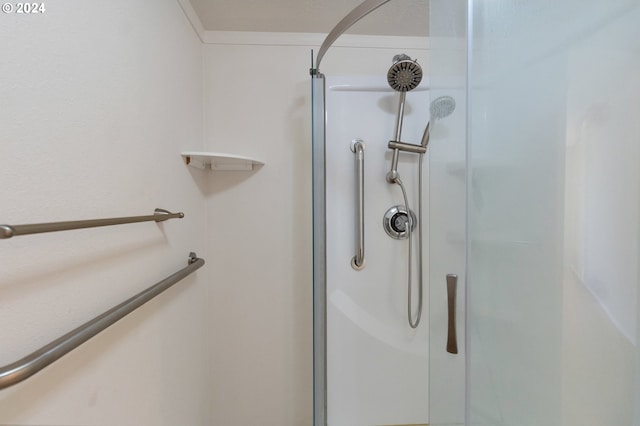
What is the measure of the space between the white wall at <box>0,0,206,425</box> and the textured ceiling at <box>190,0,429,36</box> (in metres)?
0.21

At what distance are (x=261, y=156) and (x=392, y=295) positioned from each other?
0.90 metres

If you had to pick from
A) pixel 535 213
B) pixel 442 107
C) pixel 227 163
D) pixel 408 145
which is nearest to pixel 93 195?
pixel 227 163

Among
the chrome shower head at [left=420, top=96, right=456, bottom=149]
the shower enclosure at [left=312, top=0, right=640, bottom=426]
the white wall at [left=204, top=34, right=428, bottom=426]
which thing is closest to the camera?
the shower enclosure at [left=312, top=0, right=640, bottom=426]

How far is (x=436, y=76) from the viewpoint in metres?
0.68

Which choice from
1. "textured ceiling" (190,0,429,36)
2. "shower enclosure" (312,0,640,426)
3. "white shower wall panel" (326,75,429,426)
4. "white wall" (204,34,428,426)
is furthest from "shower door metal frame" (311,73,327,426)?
"shower enclosure" (312,0,640,426)

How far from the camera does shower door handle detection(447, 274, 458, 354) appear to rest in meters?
0.63

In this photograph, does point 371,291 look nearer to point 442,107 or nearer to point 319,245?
point 319,245

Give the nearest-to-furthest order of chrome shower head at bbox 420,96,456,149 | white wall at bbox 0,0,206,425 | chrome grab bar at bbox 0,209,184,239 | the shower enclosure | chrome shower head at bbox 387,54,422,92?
chrome grab bar at bbox 0,209,184,239, white wall at bbox 0,0,206,425, the shower enclosure, chrome shower head at bbox 420,96,456,149, chrome shower head at bbox 387,54,422,92

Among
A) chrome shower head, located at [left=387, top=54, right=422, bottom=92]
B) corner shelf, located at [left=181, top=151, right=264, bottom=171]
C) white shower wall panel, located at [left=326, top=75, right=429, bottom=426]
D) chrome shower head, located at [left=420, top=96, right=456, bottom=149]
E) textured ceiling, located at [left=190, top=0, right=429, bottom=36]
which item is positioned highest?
textured ceiling, located at [left=190, top=0, right=429, bottom=36]

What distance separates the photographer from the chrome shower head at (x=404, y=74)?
1058mm

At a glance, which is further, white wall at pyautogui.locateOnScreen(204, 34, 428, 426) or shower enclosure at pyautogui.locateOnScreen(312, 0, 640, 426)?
white wall at pyautogui.locateOnScreen(204, 34, 428, 426)

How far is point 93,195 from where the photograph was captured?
1.95ft

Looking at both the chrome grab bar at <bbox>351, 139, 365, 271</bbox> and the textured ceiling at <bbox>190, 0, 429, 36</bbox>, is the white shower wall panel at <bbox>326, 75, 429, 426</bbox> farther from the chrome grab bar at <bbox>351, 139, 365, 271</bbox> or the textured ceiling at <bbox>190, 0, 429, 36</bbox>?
the textured ceiling at <bbox>190, 0, 429, 36</bbox>

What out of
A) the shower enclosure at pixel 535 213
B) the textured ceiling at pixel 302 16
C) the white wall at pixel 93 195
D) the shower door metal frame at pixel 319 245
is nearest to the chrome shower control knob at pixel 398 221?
the shower door metal frame at pixel 319 245
